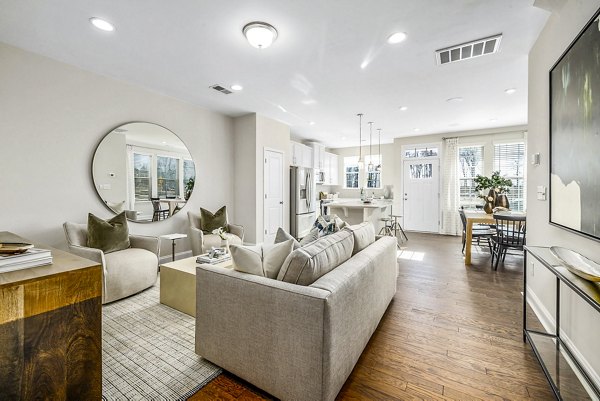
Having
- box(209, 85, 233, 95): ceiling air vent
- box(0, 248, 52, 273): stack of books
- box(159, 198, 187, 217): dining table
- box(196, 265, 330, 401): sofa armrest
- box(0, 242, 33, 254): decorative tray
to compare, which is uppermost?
box(209, 85, 233, 95): ceiling air vent

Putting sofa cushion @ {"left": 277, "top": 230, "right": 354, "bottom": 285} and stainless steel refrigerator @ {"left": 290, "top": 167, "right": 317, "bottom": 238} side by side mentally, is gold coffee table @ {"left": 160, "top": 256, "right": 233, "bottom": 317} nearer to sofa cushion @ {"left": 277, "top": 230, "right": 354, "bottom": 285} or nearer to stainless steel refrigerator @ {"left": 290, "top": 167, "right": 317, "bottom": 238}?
sofa cushion @ {"left": 277, "top": 230, "right": 354, "bottom": 285}

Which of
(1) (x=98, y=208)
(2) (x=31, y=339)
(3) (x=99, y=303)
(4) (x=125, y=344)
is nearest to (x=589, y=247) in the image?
(3) (x=99, y=303)

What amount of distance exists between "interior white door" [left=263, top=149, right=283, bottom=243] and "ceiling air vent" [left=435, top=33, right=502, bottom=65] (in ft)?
11.2

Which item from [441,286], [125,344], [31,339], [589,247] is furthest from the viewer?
[441,286]

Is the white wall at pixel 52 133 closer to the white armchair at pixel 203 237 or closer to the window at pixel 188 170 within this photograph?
the white armchair at pixel 203 237

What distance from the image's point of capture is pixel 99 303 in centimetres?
133

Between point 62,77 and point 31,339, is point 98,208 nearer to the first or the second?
point 62,77

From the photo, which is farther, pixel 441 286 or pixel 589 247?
pixel 441 286

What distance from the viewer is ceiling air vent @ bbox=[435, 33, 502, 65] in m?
2.64

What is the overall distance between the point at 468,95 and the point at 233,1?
148 inches

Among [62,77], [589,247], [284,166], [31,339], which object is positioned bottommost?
[31,339]

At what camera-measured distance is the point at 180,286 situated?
266cm

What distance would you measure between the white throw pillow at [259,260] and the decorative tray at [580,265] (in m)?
1.49

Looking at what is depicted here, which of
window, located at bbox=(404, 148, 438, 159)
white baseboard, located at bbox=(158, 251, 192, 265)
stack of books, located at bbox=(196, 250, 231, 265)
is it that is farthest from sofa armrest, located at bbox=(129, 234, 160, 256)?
window, located at bbox=(404, 148, 438, 159)
